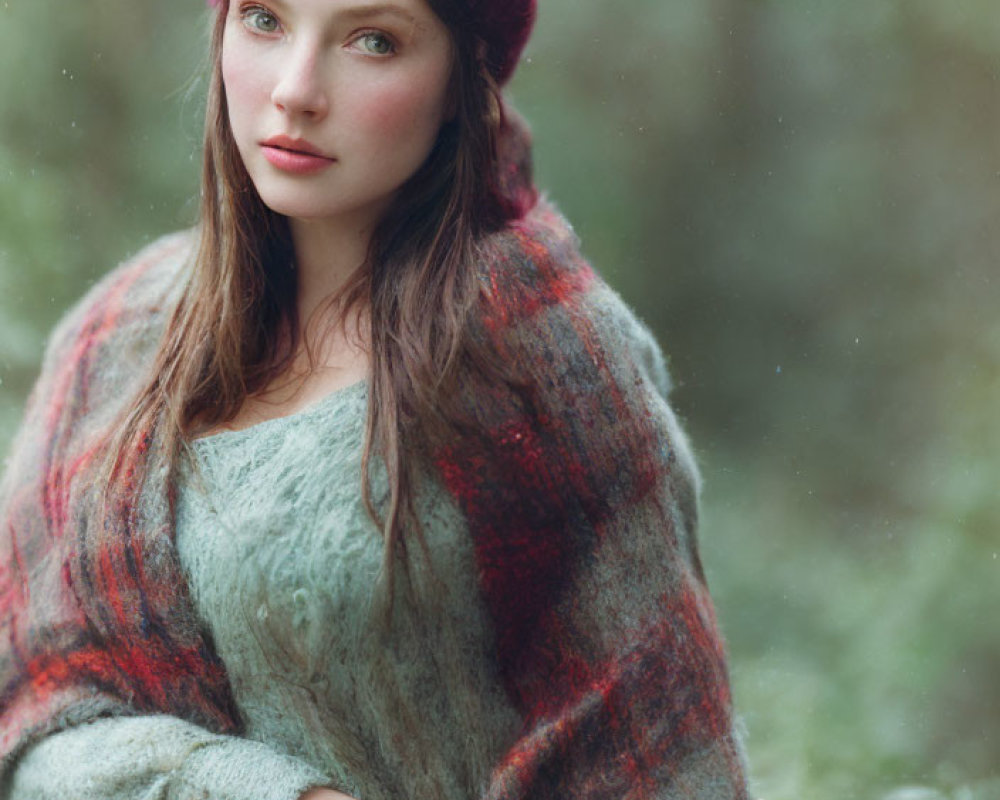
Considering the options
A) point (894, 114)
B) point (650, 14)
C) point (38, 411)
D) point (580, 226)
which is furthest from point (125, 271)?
point (894, 114)

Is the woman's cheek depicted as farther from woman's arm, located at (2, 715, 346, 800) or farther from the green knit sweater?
woman's arm, located at (2, 715, 346, 800)

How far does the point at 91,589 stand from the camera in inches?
37.3

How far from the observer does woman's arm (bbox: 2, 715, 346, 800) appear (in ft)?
2.88

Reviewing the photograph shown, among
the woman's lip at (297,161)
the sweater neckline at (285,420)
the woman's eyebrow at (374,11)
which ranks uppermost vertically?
the woman's eyebrow at (374,11)

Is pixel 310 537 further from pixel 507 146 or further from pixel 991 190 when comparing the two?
pixel 991 190

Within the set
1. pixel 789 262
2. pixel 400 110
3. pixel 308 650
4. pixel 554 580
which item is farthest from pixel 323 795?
pixel 789 262

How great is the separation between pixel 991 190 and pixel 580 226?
487mm

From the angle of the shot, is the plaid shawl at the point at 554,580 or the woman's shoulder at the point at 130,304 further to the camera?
the woman's shoulder at the point at 130,304

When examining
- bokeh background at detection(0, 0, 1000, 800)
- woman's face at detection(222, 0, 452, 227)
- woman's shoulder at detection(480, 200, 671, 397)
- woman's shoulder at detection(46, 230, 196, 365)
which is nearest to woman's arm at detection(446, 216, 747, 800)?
woman's shoulder at detection(480, 200, 671, 397)

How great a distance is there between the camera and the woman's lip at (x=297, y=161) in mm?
869

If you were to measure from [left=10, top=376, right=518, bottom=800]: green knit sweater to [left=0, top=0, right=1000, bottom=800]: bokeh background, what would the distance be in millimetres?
780

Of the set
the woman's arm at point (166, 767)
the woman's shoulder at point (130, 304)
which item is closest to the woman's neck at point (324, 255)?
the woman's shoulder at point (130, 304)

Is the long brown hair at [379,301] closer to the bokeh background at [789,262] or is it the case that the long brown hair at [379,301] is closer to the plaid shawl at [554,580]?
the plaid shawl at [554,580]

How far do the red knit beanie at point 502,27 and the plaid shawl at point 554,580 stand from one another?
4.2 inches
